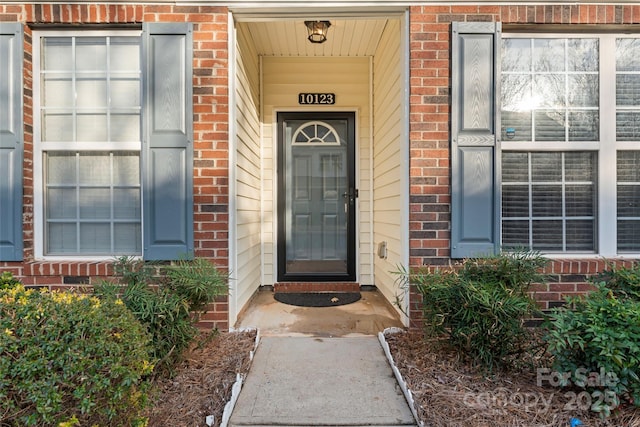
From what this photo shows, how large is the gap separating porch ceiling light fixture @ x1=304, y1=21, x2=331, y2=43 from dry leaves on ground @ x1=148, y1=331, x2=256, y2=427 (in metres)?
2.85

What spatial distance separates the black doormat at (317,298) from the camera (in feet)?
12.9

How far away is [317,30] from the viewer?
12.0ft

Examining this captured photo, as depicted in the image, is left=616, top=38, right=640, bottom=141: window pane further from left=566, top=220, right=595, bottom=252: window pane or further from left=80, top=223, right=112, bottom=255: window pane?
left=80, top=223, right=112, bottom=255: window pane

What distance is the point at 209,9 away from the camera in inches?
118

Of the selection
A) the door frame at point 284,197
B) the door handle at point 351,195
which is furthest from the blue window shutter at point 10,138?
the door handle at point 351,195

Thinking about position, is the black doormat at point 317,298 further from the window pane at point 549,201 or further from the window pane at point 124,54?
the window pane at point 124,54

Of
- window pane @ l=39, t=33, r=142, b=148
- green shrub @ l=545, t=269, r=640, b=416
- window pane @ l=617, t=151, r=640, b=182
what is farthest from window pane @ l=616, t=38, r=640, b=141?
window pane @ l=39, t=33, r=142, b=148

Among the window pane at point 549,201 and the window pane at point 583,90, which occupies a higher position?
the window pane at point 583,90

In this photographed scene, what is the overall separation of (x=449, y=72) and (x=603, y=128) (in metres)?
1.37

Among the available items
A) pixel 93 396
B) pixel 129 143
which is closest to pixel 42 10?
pixel 129 143

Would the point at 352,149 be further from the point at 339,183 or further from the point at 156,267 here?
the point at 156,267

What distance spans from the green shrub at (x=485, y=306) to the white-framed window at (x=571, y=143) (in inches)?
29.8

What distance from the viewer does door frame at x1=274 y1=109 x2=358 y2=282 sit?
4.57 meters

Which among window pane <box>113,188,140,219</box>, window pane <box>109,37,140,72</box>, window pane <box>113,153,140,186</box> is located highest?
window pane <box>109,37,140,72</box>
